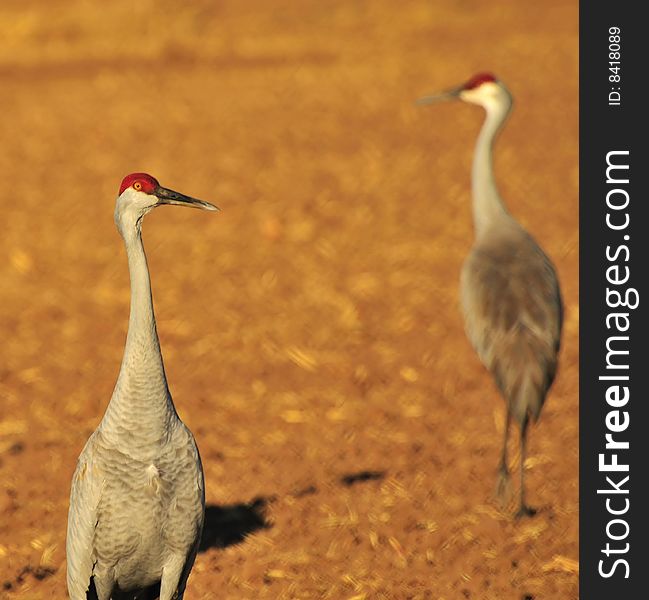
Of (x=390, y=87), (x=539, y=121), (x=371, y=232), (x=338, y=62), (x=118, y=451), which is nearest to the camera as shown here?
(x=118, y=451)

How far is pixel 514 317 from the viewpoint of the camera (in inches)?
258

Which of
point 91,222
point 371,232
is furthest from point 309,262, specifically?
point 91,222

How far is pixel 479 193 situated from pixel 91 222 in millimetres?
5291

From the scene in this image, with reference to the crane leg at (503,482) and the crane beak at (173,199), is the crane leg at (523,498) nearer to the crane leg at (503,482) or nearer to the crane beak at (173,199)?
the crane leg at (503,482)

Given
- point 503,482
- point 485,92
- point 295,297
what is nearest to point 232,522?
point 503,482

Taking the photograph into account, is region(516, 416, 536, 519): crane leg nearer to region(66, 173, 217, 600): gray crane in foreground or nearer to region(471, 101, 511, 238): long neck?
region(471, 101, 511, 238): long neck

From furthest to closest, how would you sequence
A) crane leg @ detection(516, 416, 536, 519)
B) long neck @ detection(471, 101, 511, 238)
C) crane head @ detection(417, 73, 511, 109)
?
1. crane head @ detection(417, 73, 511, 109)
2. long neck @ detection(471, 101, 511, 238)
3. crane leg @ detection(516, 416, 536, 519)

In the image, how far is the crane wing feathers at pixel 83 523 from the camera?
452 centimetres

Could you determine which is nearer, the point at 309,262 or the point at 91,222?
the point at 309,262

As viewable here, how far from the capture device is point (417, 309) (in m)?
9.76

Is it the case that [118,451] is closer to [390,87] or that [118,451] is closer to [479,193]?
[479,193]

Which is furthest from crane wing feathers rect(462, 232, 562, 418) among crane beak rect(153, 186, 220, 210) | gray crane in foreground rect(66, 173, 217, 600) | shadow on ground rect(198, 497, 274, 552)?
crane beak rect(153, 186, 220, 210)

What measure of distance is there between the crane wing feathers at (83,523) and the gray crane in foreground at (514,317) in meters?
2.43

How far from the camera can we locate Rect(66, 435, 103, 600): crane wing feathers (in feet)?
14.8
